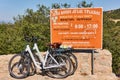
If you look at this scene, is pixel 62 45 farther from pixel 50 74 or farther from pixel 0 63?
pixel 0 63

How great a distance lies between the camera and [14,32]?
1177 cm

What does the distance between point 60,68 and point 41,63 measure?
1.75ft

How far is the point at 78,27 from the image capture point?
9438 mm

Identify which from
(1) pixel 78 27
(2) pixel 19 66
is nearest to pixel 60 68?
(2) pixel 19 66

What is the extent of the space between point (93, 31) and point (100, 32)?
0.19 m

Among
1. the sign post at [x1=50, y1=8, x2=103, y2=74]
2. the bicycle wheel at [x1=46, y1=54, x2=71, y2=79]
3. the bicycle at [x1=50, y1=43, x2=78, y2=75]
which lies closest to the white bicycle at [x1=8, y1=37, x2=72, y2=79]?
the bicycle wheel at [x1=46, y1=54, x2=71, y2=79]

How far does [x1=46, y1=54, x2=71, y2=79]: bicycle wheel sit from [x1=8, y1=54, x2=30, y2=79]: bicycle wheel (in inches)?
23.3

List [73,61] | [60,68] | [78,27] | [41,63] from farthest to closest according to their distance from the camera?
[78,27] → [73,61] → [60,68] → [41,63]

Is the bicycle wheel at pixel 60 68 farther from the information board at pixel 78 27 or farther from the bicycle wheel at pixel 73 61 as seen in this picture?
the information board at pixel 78 27

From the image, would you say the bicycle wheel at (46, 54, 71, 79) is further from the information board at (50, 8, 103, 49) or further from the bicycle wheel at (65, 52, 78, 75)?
the information board at (50, 8, 103, 49)

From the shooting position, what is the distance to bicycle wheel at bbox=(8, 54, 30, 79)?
910 centimetres

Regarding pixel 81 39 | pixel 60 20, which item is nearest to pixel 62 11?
pixel 60 20

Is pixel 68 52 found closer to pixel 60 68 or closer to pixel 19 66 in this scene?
pixel 60 68

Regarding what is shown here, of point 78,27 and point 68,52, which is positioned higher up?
point 78,27
